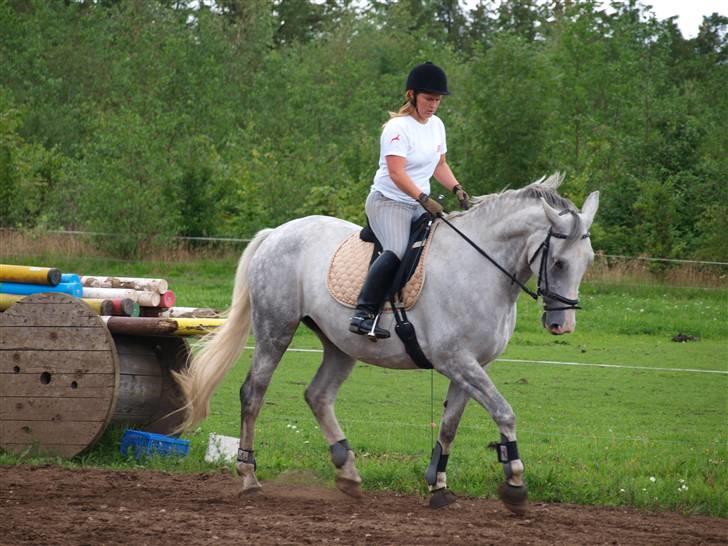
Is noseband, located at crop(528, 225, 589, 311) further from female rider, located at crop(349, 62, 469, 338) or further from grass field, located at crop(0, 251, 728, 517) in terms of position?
grass field, located at crop(0, 251, 728, 517)

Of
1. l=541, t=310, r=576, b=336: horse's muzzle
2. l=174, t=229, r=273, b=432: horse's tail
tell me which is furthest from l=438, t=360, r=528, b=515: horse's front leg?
l=174, t=229, r=273, b=432: horse's tail

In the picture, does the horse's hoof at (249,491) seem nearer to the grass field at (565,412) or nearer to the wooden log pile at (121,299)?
the grass field at (565,412)

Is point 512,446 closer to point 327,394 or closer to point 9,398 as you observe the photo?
point 327,394

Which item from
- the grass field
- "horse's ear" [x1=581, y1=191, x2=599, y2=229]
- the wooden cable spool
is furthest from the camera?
the wooden cable spool

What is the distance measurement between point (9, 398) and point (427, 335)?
3.70 m

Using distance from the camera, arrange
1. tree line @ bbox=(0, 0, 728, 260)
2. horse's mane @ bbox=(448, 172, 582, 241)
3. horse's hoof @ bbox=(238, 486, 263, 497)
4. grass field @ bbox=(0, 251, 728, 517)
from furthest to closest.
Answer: tree line @ bbox=(0, 0, 728, 260), grass field @ bbox=(0, 251, 728, 517), horse's hoof @ bbox=(238, 486, 263, 497), horse's mane @ bbox=(448, 172, 582, 241)

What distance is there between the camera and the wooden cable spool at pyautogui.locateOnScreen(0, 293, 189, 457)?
9.68 meters

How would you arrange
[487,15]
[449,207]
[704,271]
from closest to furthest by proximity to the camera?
[704,271], [449,207], [487,15]

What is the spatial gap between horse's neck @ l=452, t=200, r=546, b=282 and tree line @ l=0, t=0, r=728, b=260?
17.4 metres

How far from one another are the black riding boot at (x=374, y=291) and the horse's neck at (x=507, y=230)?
0.59 meters

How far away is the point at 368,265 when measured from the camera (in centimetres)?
877

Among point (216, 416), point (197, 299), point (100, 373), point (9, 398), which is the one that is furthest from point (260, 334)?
point (197, 299)

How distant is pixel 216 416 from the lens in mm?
13000

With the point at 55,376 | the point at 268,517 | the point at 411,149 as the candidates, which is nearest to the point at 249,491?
the point at 268,517
